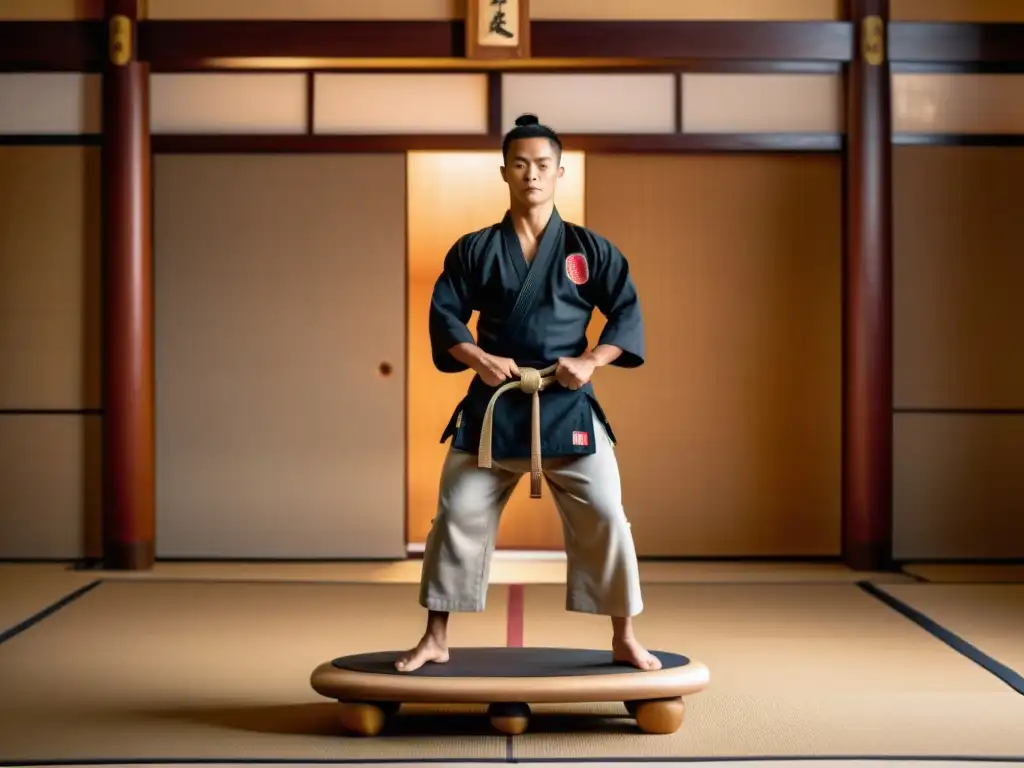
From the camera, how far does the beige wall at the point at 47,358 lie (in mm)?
5359

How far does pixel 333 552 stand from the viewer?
5.43 meters

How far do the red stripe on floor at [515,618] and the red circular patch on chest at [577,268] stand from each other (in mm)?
1156

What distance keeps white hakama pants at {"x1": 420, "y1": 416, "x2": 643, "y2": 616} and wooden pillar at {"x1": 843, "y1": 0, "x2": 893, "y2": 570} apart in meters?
2.68

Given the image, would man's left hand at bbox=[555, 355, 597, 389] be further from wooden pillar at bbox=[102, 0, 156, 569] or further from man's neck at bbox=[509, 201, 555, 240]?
wooden pillar at bbox=[102, 0, 156, 569]

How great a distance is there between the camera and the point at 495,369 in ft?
9.20

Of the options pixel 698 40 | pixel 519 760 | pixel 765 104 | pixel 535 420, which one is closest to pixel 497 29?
pixel 698 40

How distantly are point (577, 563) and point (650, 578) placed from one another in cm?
220

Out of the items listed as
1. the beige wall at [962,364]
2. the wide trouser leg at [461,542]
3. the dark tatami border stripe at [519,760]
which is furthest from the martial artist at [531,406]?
the beige wall at [962,364]

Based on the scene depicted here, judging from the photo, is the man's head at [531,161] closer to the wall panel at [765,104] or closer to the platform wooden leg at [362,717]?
the platform wooden leg at [362,717]

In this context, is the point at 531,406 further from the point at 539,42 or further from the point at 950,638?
the point at 539,42

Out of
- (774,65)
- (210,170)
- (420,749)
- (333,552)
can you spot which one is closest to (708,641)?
(420,749)

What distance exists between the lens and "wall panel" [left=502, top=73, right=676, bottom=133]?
533cm

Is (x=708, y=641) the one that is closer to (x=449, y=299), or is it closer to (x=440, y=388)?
(x=449, y=299)

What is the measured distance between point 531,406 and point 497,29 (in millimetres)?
2775
